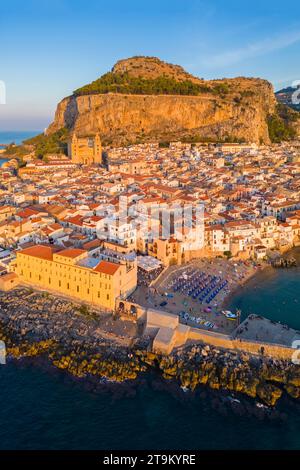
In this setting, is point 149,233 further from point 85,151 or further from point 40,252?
point 85,151

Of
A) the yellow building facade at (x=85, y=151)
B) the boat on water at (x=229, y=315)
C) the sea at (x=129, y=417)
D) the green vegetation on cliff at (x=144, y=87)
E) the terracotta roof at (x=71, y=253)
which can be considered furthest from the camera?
the green vegetation on cliff at (x=144, y=87)

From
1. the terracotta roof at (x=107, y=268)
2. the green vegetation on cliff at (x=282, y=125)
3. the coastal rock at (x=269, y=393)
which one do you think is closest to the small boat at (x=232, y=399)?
the coastal rock at (x=269, y=393)

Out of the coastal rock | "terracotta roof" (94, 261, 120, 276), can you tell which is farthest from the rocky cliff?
the coastal rock

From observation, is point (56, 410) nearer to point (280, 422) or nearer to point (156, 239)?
point (280, 422)

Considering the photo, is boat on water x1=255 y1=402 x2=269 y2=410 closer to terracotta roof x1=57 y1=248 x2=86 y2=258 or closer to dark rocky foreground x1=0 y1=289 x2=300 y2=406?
dark rocky foreground x1=0 y1=289 x2=300 y2=406

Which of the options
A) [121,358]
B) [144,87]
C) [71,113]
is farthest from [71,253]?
[71,113]

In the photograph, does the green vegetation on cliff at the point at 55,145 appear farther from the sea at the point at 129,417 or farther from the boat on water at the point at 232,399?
the boat on water at the point at 232,399
